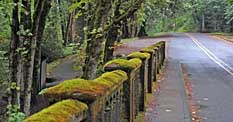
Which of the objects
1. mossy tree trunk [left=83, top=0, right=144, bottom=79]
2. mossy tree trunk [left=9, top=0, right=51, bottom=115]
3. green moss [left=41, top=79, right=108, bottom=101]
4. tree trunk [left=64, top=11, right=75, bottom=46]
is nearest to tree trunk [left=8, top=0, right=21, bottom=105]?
mossy tree trunk [left=9, top=0, right=51, bottom=115]

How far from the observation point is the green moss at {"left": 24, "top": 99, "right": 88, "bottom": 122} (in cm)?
278

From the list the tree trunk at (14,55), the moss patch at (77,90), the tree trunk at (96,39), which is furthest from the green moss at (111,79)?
the tree trunk at (14,55)

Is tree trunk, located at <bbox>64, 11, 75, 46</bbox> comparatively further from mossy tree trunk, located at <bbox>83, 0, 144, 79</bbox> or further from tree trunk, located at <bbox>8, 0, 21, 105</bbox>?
tree trunk, located at <bbox>8, 0, 21, 105</bbox>

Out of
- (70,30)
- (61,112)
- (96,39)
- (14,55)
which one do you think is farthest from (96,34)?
(70,30)

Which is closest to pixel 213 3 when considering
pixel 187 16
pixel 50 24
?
pixel 187 16

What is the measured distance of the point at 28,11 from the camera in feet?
29.2

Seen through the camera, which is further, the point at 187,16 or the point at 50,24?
the point at 187,16

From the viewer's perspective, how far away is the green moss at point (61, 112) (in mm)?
2781

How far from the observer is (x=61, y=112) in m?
3.03

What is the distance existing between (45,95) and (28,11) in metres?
5.46

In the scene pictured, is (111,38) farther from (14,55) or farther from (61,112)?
(61,112)

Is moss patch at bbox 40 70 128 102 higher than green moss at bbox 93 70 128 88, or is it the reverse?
moss patch at bbox 40 70 128 102

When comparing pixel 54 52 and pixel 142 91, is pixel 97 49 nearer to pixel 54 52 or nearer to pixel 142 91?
pixel 142 91

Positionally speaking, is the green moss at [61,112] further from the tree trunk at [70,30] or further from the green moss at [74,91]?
the tree trunk at [70,30]
